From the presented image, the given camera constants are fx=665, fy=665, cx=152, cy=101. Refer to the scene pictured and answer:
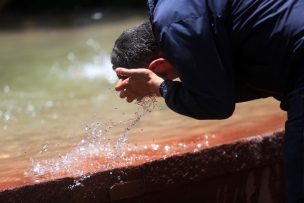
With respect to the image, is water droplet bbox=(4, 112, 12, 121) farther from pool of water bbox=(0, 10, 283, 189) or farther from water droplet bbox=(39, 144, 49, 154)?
water droplet bbox=(39, 144, 49, 154)

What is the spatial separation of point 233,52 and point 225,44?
8 centimetres

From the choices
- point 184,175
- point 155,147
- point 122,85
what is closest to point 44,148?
point 155,147

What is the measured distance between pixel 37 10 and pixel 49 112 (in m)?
9.51

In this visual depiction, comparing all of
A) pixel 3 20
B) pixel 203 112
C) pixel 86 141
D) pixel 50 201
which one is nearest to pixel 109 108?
pixel 86 141

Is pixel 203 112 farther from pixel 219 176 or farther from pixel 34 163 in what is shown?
pixel 34 163

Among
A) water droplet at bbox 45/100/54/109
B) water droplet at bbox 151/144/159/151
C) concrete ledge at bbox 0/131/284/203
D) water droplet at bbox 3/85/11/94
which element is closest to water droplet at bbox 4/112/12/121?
water droplet at bbox 45/100/54/109

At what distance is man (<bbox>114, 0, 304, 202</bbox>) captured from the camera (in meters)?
2.15

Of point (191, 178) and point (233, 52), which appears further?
point (191, 178)

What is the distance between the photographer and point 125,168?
2.76m

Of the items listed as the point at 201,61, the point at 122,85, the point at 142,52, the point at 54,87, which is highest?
the point at 201,61

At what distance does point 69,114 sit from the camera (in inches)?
174

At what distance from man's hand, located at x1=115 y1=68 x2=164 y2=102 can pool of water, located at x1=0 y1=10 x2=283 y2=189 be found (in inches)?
16.0

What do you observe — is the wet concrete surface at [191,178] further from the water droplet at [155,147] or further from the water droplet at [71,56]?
the water droplet at [71,56]

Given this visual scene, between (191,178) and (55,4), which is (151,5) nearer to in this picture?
(191,178)
